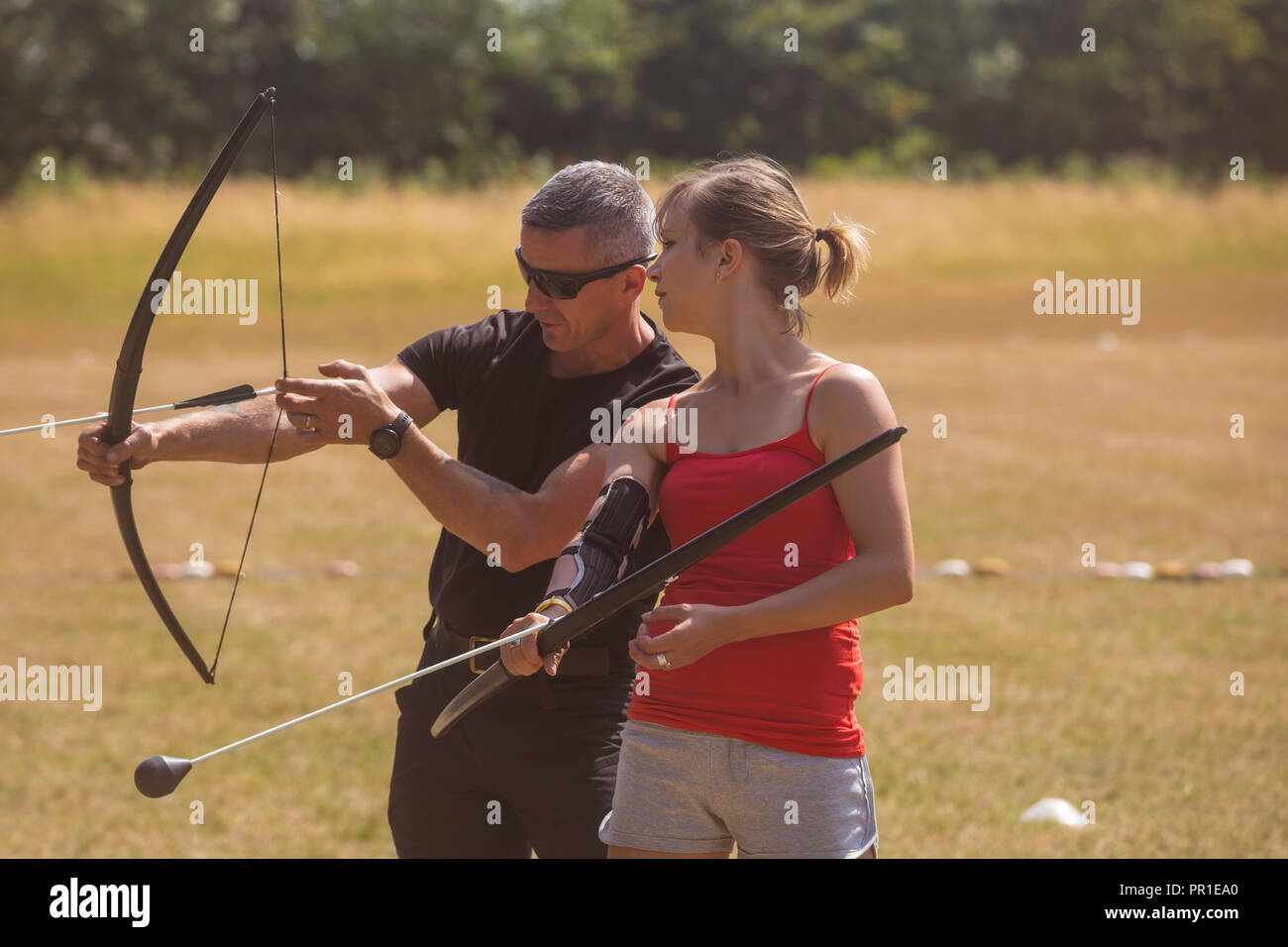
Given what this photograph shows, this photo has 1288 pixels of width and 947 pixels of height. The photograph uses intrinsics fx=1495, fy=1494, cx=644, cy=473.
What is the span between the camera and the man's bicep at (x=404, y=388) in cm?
327

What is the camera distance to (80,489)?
12164 millimetres

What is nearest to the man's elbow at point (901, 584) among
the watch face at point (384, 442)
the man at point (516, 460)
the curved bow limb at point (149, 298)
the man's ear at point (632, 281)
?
the man at point (516, 460)

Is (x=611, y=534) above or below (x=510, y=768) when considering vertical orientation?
above

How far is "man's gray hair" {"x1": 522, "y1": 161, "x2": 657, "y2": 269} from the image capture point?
301 cm

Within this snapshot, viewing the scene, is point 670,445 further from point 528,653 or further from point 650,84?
point 650,84

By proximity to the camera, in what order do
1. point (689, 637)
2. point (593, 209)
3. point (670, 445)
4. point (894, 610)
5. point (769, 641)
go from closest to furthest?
1. point (689, 637)
2. point (769, 641)
3. point (670, 445)
4. point (593, 209)
5. point (894, 610)

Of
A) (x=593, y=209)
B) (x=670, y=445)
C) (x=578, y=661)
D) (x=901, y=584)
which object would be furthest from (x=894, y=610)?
(x=901, y=584)

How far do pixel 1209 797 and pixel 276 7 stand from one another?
37961 millimetres

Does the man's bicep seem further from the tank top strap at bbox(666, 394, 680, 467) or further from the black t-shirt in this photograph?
the tank top strap at bbox(666, 394, 680, 467)

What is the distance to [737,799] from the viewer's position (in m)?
2.43

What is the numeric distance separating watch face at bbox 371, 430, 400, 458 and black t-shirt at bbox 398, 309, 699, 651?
352mm

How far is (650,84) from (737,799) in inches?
1678
